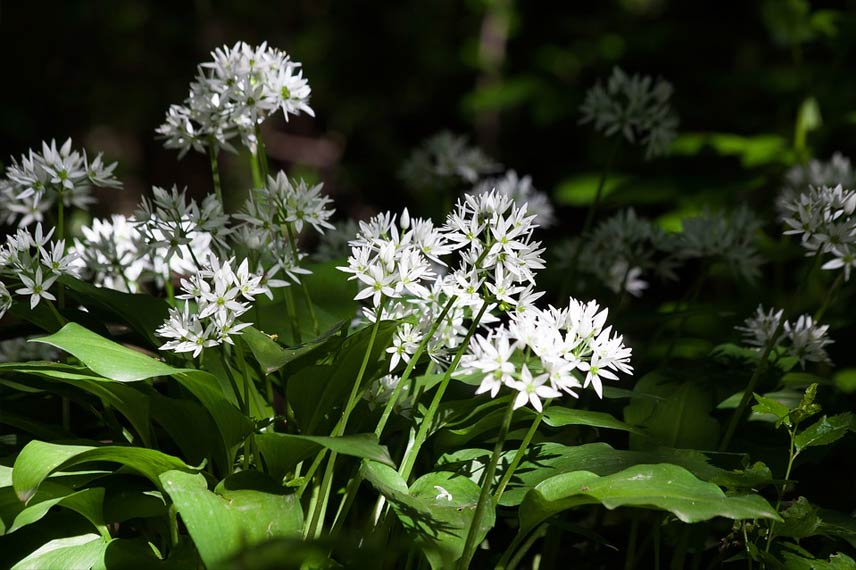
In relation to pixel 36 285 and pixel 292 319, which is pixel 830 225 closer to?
pixel 292 319

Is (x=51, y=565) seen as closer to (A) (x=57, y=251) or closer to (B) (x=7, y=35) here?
(A) (x=57, y=251)

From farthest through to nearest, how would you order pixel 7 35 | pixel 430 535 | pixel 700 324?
1. pixel 7 35
2. pixel 700 324
3. pixel 430 535

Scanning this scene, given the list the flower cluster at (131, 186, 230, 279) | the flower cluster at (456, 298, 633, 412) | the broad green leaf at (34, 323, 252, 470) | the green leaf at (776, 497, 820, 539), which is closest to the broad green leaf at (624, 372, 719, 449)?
the green leaf at (776, 497, 820, 539)

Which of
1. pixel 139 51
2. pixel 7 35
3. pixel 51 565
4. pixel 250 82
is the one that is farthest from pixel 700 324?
pixel 139 51

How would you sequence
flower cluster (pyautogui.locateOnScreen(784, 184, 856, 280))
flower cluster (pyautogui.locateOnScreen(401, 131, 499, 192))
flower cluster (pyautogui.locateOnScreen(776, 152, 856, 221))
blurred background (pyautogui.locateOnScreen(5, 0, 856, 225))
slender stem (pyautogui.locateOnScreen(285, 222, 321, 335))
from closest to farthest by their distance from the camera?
flower cluster (pyautogui.locateOnScreen(784, 184, 856, 280))
slender stem (pyautogui.locateOnScreen(285, 222, 321, 335))
flower cluster (pyautogui.locateOnScreen(776, 152, 856, 221))
flower cluster (pyautogui.locateOnScreen(401, 131, 499, 192))
blurred background (pyautogui.locateOnScreen(5, 0, 856, 225))

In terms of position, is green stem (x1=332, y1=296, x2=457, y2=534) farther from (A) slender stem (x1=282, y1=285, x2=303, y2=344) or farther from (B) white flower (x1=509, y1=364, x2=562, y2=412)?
(A) slender stem (x1=282, y1=285, x2=303, y2=344)

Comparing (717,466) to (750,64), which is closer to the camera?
(717,466)
